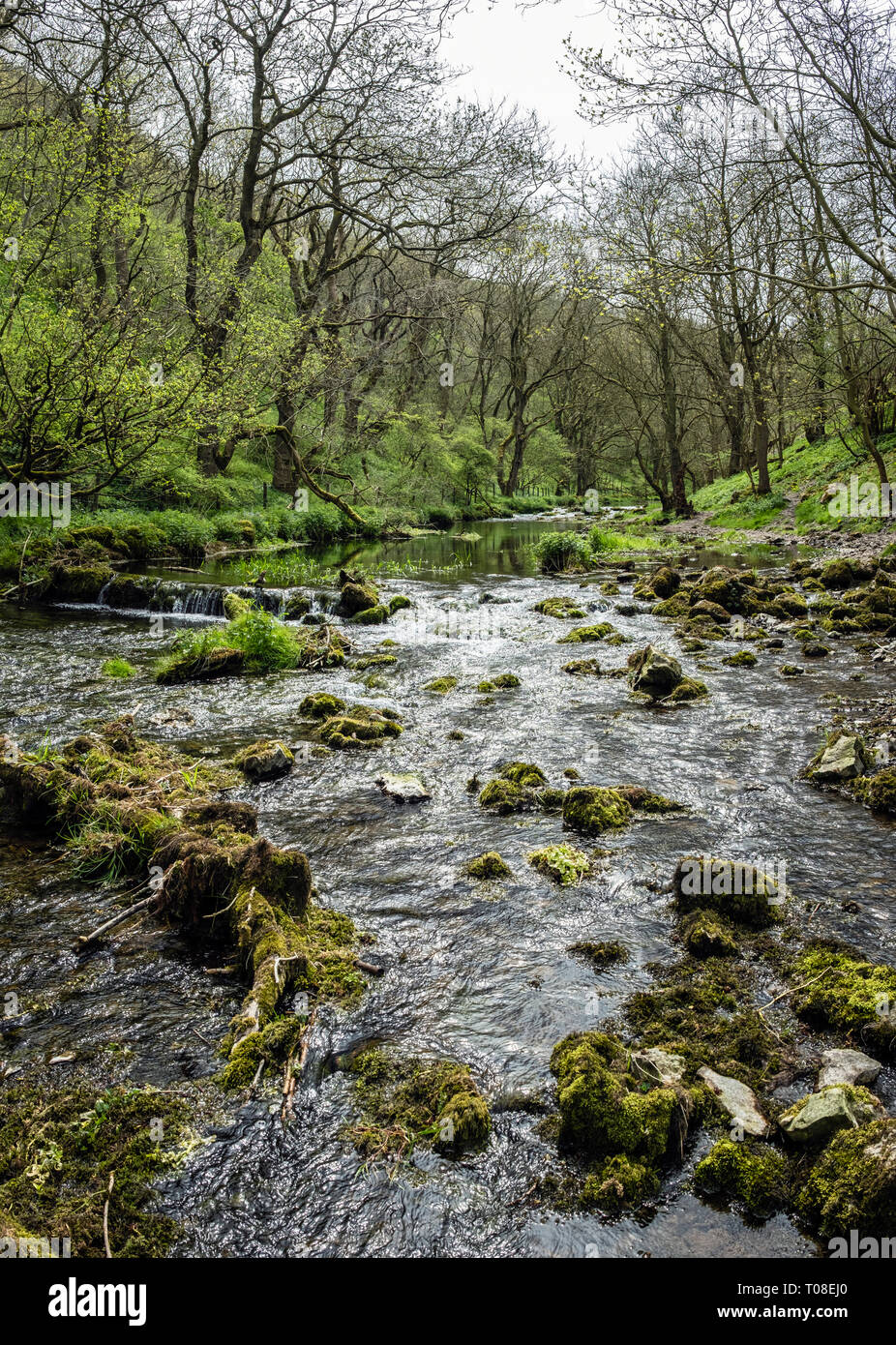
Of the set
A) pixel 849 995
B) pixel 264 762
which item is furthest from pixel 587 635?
pixel 849 995

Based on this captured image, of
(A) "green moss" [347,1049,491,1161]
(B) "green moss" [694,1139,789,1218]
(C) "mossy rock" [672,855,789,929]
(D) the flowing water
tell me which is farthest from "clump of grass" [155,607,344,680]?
(B) "green moss" [694,1139,789,1218]

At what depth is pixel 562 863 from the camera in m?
5.28

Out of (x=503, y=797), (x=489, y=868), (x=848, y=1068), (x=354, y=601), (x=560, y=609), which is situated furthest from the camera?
(x=560, y=609)

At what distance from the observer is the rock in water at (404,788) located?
6.50 metres

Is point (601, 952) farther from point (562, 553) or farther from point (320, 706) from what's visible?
point (562, 553)

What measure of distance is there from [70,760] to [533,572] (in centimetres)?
1648

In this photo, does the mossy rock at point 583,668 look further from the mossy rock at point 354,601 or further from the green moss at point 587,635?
the mossy rock at point 354,601

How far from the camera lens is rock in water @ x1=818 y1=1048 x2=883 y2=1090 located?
10.6ft

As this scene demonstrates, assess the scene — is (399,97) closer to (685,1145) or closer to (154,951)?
(154,951)

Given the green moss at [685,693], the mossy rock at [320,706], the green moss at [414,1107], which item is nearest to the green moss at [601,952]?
the green moss at [414,1107]

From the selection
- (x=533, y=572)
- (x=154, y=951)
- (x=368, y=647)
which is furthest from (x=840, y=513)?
(x=154, y=951)

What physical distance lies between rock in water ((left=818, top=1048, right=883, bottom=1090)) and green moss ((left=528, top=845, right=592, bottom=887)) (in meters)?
1.96

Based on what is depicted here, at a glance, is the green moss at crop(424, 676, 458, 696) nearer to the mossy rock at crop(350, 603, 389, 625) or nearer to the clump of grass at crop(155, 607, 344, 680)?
the clump of grass at crop(155, 607, 344, 680)

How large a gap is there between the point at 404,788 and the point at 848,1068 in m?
4.03
